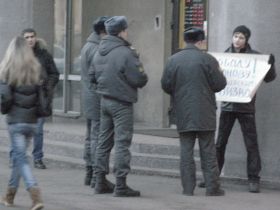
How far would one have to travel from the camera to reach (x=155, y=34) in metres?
13.8

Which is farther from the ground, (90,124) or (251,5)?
(251,5)

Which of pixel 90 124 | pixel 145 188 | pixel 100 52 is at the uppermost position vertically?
pixel 100 52

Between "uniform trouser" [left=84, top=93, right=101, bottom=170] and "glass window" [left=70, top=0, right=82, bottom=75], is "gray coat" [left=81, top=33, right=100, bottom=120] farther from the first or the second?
"glass window" [left=70, top=0, right=82, bottom=75]

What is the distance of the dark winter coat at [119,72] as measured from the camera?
9562 millimetres

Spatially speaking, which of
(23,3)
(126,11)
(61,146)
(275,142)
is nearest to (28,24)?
(23,3)

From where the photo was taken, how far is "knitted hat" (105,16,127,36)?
970cm

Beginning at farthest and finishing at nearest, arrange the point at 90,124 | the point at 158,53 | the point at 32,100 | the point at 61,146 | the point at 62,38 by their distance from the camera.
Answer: the point at 62,38 → the point at 158,53 → the point at 61,146 → the point at 90,124 → the point at 32,100

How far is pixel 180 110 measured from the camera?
9836 mm

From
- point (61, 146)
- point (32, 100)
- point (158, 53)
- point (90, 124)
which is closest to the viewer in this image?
point (32, 100)

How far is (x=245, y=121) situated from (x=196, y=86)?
2.98 feet

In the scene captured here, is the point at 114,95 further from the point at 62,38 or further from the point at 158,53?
the point at 62,38

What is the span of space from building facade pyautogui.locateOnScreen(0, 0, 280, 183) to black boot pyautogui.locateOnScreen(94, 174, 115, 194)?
1.69 metres

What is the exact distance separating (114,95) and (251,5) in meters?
2.19

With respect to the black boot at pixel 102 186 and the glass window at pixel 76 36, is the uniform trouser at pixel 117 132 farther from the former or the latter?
the glass window at pixel 76 36
